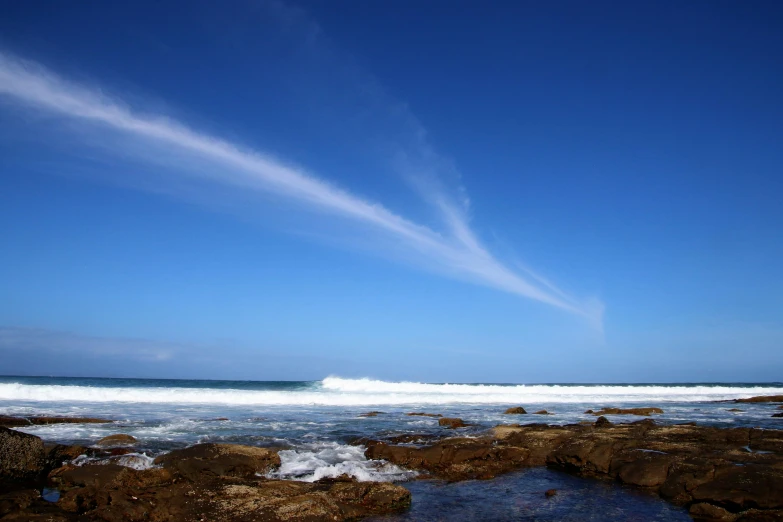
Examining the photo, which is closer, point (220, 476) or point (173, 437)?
point (220, 476)

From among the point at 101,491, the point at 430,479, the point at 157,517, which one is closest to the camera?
the point at 157,517

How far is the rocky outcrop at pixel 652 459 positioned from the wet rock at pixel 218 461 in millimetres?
3407

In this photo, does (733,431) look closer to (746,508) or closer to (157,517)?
(746,508)

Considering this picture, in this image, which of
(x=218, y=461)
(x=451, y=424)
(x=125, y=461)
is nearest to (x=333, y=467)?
(x=218, y=461)

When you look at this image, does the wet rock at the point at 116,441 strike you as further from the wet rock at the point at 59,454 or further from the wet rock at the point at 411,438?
the wet rock at the point at 411,438

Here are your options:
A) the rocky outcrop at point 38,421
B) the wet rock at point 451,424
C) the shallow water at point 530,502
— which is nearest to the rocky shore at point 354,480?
the shallow water at point 530,502

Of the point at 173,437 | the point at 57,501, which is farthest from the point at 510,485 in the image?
the point at 173,437

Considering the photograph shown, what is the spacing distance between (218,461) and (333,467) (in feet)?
9.55

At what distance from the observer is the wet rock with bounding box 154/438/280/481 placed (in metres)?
12.3

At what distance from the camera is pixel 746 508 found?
914 centimetres

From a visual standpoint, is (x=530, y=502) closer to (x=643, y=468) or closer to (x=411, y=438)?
(x=643, y=468)

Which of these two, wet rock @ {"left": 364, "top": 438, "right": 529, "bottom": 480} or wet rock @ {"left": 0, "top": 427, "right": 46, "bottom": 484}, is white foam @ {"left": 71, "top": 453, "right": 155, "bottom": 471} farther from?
wet rock @ {"left": 364, "top": 438, "right": 529, "bottom": 480}

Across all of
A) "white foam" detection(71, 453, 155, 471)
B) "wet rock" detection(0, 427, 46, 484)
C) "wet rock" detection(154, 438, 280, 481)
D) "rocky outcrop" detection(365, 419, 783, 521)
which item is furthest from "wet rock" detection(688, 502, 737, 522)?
"wet rock" detection(0, 427, 46, 484)

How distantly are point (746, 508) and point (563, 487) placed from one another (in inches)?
140
